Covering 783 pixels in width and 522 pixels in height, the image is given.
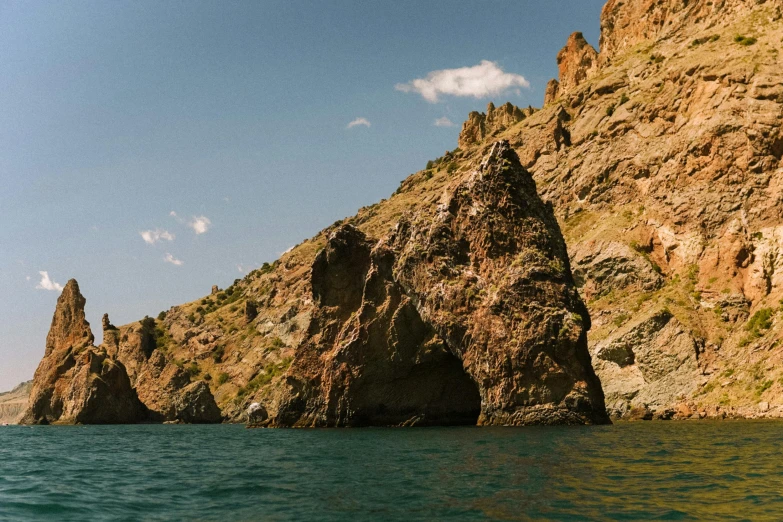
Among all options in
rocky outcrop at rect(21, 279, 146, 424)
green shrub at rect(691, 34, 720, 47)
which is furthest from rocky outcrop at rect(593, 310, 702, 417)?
rocky outcrop at rect(21, 279, 146, 424)

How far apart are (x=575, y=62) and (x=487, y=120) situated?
1159 inches

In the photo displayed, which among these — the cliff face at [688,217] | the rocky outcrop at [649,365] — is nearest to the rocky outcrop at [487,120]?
the cliff face at [688,217]

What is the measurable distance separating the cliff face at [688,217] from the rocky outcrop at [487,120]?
2069 inches

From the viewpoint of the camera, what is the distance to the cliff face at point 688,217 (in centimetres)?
5319

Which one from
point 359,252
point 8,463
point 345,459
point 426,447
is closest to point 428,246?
point 359,252

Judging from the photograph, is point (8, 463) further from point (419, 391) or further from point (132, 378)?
point (132, 378)

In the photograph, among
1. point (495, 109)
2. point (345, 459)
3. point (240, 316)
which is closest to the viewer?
point (345, 459)

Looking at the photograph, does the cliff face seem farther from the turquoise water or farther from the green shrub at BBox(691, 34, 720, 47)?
the turquoise water

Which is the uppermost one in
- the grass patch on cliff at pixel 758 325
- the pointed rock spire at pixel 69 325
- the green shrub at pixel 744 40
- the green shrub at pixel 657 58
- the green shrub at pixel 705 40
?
the green shrub at pixel 657 58

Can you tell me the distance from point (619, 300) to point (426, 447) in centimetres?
4278

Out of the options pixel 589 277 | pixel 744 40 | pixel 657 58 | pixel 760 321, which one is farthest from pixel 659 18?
pixel 760 321

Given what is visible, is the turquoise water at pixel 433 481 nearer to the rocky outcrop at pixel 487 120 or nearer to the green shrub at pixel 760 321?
the green shrub at pixel 760 321

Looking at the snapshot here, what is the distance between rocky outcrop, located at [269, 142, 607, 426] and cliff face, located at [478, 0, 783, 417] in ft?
53.4

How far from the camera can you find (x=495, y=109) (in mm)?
150375
